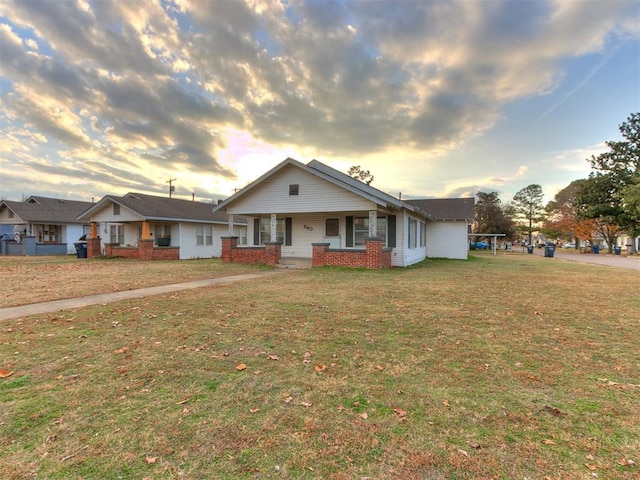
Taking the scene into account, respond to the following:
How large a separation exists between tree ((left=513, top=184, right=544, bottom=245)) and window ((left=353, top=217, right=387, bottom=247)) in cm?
5700

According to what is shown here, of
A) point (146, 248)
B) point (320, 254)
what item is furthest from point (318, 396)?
point (146, 248)

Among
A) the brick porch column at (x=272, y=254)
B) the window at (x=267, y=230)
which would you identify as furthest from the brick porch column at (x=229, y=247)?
the brick porch column at (x=272, y=254)

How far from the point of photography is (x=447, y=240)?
73.5 feet

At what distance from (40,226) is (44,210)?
159 centimetres

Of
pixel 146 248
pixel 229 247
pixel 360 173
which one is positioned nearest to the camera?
pixel 229 247

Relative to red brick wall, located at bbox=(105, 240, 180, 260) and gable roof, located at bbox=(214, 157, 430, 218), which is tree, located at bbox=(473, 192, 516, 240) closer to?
gable roof, located at bbox=(214, 157, 430, 218)

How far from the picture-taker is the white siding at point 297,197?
584 inches

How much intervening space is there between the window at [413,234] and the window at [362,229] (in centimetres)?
159

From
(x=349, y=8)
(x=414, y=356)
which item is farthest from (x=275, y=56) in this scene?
(x=414, y=356)

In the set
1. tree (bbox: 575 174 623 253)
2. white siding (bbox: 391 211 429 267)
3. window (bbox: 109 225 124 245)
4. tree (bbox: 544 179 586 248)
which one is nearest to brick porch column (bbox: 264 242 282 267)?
white siding (bbox: 391 211 429 267)

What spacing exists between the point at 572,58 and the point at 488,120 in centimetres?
415

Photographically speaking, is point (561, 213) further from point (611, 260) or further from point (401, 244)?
point (401, 244)

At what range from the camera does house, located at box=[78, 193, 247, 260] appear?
20250mm

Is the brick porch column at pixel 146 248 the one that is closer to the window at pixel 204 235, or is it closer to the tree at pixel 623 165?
the window at pixel 204 235
